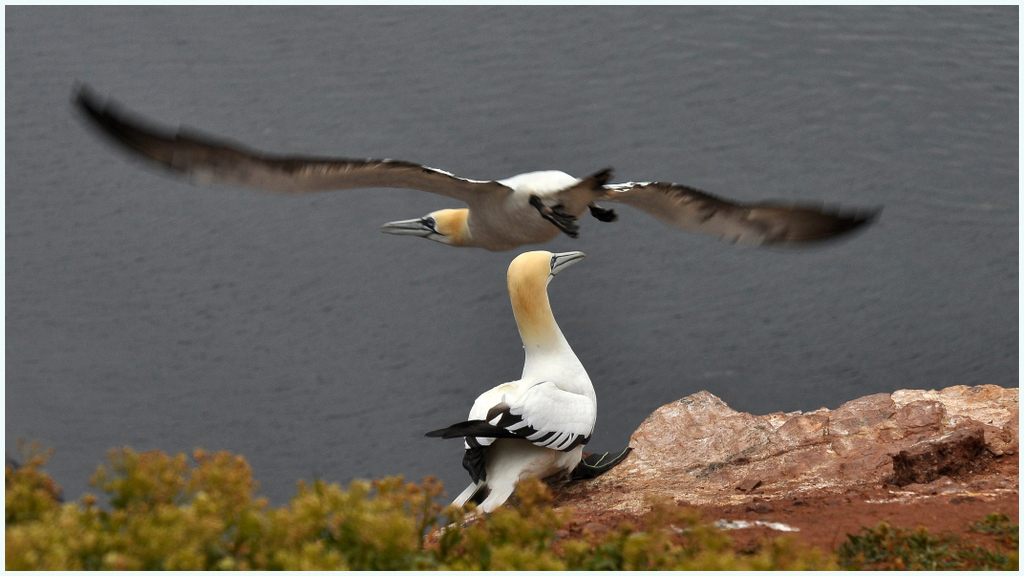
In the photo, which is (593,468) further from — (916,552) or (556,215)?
(916,552)

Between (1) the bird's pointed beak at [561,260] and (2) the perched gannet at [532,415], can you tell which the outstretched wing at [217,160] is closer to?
(2) the perched gannet at [532,415]

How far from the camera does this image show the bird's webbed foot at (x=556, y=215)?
5719mm

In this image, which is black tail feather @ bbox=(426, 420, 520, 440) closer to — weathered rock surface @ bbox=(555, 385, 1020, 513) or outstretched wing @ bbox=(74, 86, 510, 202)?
weathered rock surface @ bbox=(555, 385, 1020, 513)

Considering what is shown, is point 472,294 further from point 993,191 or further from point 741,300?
point 993,191

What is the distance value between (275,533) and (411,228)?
3.95 m

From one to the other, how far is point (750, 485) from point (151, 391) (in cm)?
506

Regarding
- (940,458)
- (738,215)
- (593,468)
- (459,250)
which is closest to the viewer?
(940,458)

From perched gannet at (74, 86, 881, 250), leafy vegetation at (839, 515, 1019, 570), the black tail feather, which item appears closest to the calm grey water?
the black tail feather

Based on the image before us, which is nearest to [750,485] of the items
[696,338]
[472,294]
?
[696,338]

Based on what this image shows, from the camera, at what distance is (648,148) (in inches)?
395

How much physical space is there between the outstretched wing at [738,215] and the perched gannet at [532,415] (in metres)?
0.96

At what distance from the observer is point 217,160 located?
516cm

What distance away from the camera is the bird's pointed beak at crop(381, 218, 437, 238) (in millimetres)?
6801

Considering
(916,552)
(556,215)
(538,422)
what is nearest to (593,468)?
(538,422)
